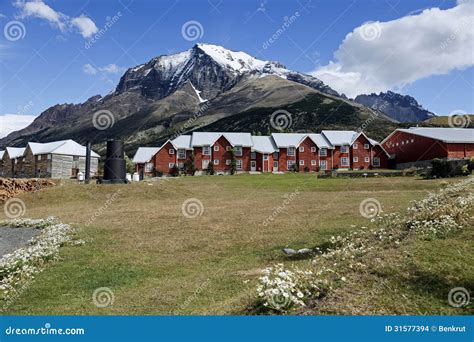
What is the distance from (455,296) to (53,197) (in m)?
37.0

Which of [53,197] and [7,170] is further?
[7,170]

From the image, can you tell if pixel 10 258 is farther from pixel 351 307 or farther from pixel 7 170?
pixel 7 170

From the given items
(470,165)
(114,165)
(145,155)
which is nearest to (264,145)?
(145,155)

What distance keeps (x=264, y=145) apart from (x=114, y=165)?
161 feet

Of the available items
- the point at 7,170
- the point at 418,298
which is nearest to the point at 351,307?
the point at 418,298

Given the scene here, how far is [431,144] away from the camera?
7050 centimetres

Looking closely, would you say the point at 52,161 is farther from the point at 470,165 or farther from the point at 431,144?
the point at 431,144

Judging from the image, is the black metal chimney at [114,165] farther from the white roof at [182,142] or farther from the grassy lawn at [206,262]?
the white roof at [182,142]

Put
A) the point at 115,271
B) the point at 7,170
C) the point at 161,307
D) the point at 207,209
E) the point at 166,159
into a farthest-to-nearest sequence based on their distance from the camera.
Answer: the point at 7,170 < the point at 166,159 < the point at 207,209 < the point at 115,271 < the point at 161,307

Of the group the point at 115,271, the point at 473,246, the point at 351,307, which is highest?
the point at 473,246

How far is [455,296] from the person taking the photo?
27.2 feet

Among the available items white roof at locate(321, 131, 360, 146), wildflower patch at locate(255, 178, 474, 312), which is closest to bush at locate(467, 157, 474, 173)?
wildflower patch at locate(255, 178, 474, 312)

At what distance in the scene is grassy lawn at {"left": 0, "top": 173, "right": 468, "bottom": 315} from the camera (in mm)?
9000

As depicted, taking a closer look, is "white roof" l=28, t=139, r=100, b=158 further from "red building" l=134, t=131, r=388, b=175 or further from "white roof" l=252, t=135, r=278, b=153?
"white roof" l=252, t=135, r=278, b=153
